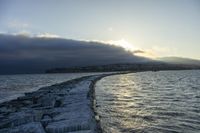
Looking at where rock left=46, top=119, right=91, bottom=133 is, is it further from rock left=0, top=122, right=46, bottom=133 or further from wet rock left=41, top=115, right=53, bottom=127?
wet rock left=41, top=115, right=53, bottom=127

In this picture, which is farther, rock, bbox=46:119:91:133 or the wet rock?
the wet rock

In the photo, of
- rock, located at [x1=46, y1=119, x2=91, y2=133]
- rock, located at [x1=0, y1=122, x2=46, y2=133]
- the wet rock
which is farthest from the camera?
the wet rock

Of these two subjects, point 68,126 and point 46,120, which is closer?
point 68,126

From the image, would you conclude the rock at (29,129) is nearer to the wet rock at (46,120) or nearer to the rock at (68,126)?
the rock at (68,126)

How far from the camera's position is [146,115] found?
22391 millimetres

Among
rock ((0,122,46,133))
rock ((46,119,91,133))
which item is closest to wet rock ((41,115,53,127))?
rock ((46,119,91,133))

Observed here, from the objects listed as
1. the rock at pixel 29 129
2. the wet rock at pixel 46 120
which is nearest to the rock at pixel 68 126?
the rock at pixel 29 129

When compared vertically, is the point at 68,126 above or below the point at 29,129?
above

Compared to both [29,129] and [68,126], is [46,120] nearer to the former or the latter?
[29,129]

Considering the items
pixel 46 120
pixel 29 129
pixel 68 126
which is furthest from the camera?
pixel 46 120

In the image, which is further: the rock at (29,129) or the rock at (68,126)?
the rock at (68,126)

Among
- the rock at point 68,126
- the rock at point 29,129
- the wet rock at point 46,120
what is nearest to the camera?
the rock at point 29,129

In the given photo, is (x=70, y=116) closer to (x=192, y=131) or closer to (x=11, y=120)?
(x=11, y=120)

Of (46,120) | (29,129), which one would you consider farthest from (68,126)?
(46,120)
